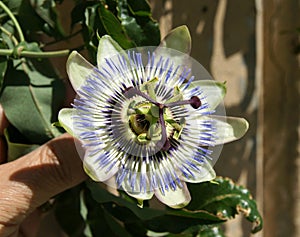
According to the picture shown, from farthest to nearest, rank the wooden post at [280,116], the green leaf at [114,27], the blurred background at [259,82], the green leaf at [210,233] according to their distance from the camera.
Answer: the wooden post at [280,116] < the blurred background at [259,82] < the green leaf at [210,233] < the green leaf at [114,27]

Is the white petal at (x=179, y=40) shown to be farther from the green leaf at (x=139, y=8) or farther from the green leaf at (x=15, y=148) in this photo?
the green leaf at (x=15, y=148)

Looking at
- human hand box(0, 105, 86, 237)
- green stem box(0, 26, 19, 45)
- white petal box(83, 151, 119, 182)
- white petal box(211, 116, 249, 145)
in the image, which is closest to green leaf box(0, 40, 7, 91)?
green stem box(0, 26, 19, 45)

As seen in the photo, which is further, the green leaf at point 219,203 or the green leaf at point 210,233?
the green leaf at point 210,233

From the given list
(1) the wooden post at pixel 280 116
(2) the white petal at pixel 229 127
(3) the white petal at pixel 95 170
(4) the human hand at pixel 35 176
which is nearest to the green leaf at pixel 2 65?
(4) the human hand at pixel 35 176

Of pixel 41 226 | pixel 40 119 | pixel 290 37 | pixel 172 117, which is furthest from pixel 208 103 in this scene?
pixel 290 37

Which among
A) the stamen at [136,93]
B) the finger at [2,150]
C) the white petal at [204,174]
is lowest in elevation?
the finger at [2,150]

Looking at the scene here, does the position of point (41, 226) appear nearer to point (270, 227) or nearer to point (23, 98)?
point (23, 98)

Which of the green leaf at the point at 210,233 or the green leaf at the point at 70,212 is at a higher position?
the green leaf at the point at 70,212

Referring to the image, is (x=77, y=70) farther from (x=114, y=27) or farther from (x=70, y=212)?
(x=70, y=212)
